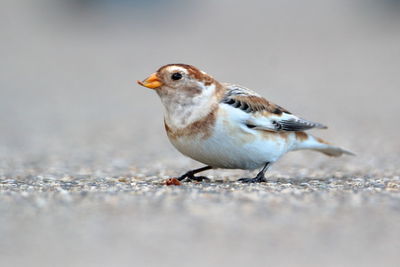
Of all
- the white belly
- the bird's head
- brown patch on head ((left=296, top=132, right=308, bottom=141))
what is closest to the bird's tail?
brown patch on head ((left=296, top=132, right=308, bottom=141))

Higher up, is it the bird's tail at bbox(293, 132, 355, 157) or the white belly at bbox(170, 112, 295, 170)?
the bird's tail at bbox(293, 132, 355, 157)

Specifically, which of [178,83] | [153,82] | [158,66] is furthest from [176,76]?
[158,66]

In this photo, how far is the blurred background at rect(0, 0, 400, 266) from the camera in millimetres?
9281

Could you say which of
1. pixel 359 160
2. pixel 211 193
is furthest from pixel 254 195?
pixel 359 160

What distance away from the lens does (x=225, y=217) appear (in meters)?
4.58

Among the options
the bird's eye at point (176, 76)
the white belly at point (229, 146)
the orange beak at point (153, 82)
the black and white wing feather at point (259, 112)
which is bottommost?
the white belly at point (229, 146)

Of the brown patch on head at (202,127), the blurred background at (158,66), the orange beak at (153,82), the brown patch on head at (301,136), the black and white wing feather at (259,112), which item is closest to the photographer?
the brown patch on head at (202,127)

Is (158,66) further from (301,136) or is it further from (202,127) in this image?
(202,127)

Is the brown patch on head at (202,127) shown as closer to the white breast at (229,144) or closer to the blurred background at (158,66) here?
the white breast at (229,144)

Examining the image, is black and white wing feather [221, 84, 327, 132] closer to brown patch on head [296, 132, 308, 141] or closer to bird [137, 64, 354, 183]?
bird [137, 64, 354, 183]

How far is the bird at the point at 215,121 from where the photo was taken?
5797 mm

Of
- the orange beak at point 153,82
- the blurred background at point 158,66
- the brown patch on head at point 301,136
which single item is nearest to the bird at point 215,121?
the orange beak at point 153,82

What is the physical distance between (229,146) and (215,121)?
0.22 m

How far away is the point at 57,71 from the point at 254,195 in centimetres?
1677
